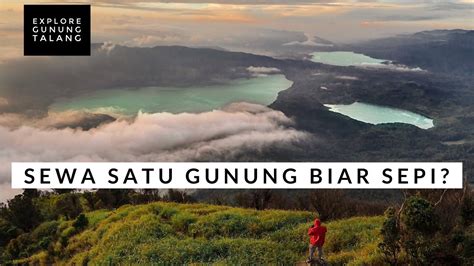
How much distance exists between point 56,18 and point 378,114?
22317 millimetres

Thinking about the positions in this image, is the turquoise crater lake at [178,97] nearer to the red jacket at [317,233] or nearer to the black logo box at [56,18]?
the black logo box at [56,18]

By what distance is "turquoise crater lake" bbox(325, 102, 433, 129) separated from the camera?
3391 cm

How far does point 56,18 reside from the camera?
17.1 m

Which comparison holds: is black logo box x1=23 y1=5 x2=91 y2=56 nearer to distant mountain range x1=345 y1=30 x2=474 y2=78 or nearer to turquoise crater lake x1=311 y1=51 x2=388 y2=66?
turquoise crater lake x1=311 y1=51 x2=388 y2=66

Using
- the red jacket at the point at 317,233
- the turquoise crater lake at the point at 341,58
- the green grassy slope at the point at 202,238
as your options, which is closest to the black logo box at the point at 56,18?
the green grassy slope at the point at 202,238

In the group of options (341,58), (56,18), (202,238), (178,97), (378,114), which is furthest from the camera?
(178,97)

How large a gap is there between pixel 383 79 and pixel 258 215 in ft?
57.3

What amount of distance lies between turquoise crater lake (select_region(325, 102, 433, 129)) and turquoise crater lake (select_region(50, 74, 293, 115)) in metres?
3.43

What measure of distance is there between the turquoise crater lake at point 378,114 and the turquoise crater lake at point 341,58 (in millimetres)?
2329

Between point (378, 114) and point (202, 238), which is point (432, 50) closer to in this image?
point (378, 114)

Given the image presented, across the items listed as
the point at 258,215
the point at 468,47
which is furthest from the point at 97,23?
the point at 468,47

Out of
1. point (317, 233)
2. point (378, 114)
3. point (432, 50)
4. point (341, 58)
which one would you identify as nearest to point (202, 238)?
point (317, 233)

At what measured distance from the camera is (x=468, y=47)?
37125mm

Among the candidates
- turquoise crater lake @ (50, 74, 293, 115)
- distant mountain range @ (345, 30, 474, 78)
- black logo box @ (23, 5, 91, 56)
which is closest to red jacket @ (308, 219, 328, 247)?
black logo box @ (23, 5, 91, 56)
